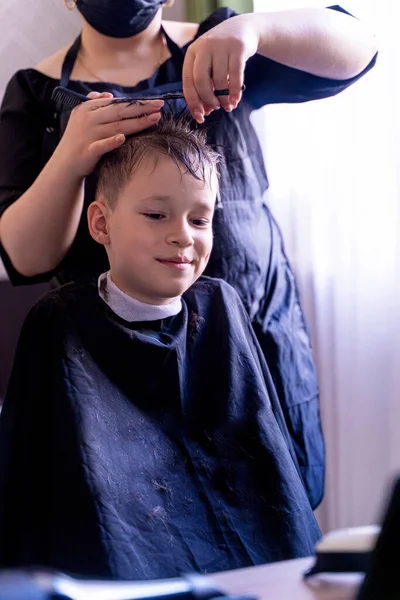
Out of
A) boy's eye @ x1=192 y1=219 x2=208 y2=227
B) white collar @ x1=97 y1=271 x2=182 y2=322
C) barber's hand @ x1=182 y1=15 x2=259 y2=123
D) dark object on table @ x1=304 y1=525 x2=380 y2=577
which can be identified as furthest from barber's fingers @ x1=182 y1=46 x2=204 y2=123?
dark object on table @ x1=304 y1=525 x2=380 y2=577

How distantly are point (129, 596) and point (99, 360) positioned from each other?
313mm

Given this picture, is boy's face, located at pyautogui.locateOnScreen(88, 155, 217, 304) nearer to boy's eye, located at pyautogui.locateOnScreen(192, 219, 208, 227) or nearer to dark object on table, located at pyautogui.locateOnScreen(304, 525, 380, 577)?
boy's eye, located at pyautogui.locateOnScreen(192, 219, 208, 227)

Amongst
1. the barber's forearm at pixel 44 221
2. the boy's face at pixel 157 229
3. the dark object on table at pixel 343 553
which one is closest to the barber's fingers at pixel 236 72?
the boy's face at pixel 157 229

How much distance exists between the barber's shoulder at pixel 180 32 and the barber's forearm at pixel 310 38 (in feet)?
0.27

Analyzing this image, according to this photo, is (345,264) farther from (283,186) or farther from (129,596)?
(129,596)

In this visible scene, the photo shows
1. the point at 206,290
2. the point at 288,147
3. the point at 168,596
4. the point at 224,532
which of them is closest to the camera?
the point at 168,596

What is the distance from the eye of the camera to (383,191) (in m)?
1.01

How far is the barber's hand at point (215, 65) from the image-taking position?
0.82m

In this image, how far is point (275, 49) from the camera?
2.85 ft

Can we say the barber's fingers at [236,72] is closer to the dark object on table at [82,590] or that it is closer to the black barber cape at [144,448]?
the black barber cape at [144,448]

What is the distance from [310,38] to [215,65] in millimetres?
135

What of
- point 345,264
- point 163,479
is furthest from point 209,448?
point 345,264

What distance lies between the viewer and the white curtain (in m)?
0.97

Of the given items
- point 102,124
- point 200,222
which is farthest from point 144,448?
point 102,124
